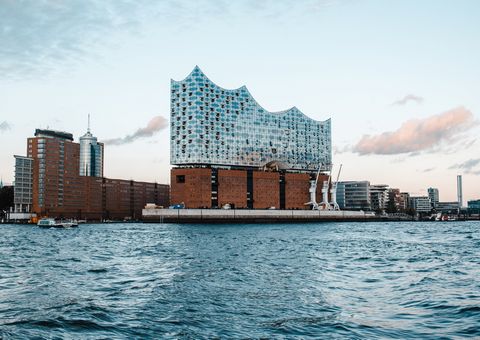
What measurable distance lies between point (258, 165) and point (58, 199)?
67103 mm

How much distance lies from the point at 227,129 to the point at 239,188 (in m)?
17.6

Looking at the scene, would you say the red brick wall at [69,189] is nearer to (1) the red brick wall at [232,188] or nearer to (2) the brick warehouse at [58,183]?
(2) the brick warehouse at [58,183]

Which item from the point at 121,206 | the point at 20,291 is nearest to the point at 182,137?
the point at 121,206

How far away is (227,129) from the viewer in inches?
5901

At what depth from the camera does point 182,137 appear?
14538 cm

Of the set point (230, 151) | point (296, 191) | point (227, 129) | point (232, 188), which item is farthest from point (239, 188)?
point (296, 191)

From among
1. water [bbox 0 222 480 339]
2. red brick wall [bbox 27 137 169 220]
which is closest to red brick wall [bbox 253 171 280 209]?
red brick wall [bbox 27 137 169 220]

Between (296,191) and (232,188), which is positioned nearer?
(232,188)

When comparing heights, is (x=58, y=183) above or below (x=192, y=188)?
above

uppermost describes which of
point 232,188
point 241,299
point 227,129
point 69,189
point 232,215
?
point 227,129

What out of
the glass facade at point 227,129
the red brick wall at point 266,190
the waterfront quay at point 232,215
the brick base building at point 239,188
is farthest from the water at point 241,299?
the red brick wall at point 266,190

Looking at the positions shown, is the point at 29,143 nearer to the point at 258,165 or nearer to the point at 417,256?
the point at 258,165

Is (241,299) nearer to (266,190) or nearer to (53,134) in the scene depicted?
(266,190)

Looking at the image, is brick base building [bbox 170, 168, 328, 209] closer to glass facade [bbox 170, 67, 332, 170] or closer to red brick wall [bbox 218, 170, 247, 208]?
red brick wall [bbox 218, 170, 247, 208]
